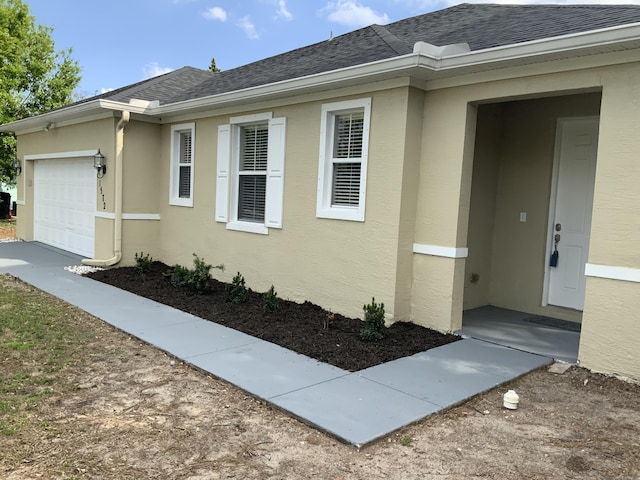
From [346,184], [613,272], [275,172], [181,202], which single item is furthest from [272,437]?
[181,202]

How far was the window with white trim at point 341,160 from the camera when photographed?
21.4 feet

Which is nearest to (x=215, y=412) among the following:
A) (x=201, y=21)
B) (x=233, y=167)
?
(x=233, y=167)

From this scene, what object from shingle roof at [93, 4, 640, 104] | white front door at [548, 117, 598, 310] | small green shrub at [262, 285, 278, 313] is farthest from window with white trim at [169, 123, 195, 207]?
white front door at [548, 117, 598, 310]

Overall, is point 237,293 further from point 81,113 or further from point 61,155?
point 61,155

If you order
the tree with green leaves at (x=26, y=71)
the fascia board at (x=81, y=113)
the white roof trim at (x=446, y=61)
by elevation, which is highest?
the tree with green leaves at (x=26, y=71)

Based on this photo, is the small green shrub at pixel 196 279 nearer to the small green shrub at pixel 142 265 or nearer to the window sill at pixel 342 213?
the small green shrub at pixel 142 265

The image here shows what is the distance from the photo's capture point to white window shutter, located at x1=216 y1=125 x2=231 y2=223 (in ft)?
27.3

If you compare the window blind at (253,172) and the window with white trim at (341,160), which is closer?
the window with white trim at (341,160)

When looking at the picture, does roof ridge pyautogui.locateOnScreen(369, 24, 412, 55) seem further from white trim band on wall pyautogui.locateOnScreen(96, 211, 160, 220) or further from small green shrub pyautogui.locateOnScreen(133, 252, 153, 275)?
small green shrub pyautogui.locateOnScreen(133, 252, 153, 275)

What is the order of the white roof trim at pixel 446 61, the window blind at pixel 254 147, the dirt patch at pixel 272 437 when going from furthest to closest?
the window blind at pixel 254 147 < the white roof trim at pixel 446 61 < the dirt patch at pixel 272 437

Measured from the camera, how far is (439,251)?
5.93 metres

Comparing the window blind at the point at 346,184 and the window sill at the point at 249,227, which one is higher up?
the window blind at the point at 346,184

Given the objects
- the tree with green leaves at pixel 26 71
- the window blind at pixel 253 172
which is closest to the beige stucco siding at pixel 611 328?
the window blind at pixel 253 172

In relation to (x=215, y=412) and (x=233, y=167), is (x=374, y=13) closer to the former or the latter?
(x=233, y=167)
